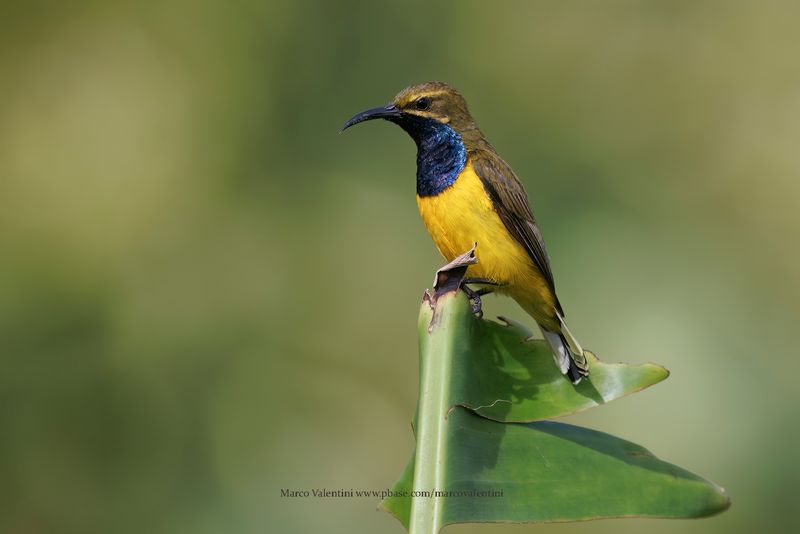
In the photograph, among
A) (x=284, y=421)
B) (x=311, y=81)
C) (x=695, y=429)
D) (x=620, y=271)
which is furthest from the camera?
(x=311, y=81)

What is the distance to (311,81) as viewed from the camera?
21.6 feet

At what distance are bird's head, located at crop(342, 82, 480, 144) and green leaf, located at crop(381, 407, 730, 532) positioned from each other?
1.93 meters

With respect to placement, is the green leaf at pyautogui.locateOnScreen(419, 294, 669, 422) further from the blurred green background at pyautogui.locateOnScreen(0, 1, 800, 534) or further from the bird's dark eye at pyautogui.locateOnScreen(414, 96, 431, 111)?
the blurred green background at pyautogui.locateOnScreen(0, 1, 800, 534)

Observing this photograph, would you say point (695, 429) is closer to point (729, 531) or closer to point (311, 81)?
point (729, 531)

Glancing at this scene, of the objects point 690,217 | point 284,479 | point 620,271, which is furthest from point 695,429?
point 284,479

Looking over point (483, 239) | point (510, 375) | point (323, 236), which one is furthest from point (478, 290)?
point (323, 236)

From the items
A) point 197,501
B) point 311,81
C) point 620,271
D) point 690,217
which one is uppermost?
point 311,81

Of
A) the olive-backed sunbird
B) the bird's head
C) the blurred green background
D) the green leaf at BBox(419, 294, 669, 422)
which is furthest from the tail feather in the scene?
the blurred green background

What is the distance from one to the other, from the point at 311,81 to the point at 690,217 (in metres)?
2.61

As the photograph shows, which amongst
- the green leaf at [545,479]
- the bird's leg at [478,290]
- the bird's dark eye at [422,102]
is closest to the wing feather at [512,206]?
the bird's leg at [478,290]

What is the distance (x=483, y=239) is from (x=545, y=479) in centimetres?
162

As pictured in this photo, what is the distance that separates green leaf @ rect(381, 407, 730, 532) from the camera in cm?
249

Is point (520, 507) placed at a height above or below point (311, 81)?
below

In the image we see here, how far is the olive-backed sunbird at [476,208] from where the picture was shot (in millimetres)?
4086
